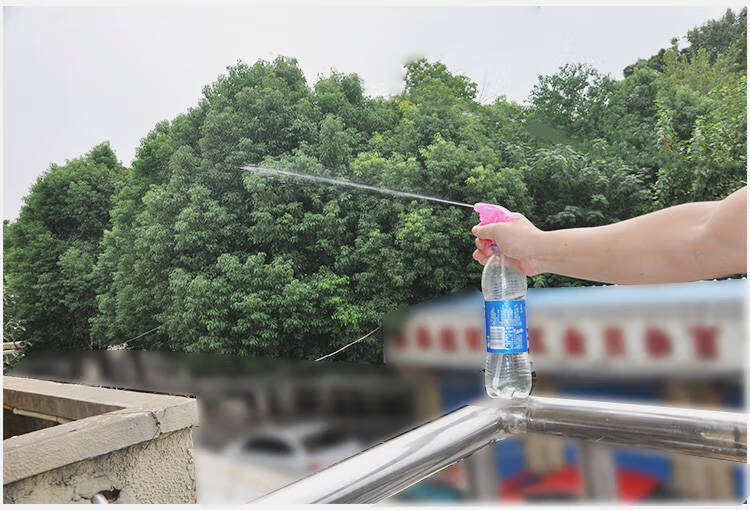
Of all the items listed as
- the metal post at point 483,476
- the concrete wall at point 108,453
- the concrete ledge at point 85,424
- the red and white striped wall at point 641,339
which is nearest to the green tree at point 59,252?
the red and white striped wall at point 641,339

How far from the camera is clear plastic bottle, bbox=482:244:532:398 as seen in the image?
1.47ft

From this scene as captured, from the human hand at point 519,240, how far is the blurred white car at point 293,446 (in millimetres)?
6030

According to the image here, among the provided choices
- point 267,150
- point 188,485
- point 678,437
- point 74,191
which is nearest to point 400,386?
point 267,150

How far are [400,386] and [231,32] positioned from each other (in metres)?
4.48

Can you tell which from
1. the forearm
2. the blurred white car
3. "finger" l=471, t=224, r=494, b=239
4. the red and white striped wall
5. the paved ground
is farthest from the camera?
the blurred white car

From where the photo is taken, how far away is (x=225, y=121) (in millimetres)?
6352

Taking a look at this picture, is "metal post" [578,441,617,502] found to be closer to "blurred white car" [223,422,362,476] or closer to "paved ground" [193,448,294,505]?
"paved ground" [193,448,294,505]

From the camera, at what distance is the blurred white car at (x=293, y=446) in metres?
6.40

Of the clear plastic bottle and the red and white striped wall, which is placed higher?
the clear plastic bottle

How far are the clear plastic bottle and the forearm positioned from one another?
47 mm

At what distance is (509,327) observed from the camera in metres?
0.45

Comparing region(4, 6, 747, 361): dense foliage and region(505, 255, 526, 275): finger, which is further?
region(4, 6, 747, 361): dense foliage

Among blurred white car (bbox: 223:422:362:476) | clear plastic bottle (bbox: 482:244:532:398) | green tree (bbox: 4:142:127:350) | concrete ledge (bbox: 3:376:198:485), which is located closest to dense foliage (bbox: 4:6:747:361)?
green tree (bbox: 4:142:127:350)

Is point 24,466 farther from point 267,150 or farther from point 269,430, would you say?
point 269,430
